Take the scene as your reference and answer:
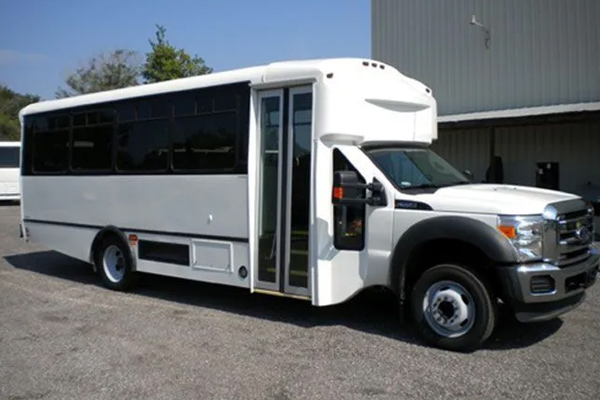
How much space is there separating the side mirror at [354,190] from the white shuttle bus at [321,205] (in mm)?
13

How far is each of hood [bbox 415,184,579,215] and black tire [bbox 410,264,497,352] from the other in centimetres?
59

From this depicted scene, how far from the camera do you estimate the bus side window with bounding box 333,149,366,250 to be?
6.41 m

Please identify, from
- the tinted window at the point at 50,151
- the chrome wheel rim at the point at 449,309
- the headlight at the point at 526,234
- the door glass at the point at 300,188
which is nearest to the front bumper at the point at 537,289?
the headlight at the point at 526,234

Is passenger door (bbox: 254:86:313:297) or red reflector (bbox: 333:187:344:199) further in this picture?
passenger door (bbox: 254:86:313:297)

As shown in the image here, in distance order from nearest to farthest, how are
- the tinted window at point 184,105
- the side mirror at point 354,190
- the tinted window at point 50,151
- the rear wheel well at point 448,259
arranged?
1. the rear wheel well at point 448,259
2. the side mirror at point 354,190
3. the tinted window at point 184,105
4. the tinted window at point 50,151

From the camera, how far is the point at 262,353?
5.91 meters

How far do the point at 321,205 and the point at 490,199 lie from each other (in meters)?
1.74

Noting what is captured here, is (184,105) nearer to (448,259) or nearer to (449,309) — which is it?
(448,259)

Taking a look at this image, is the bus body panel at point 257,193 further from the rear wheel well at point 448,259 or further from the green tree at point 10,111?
the green tree at point 10,111

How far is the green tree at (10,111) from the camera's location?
55.7 metres

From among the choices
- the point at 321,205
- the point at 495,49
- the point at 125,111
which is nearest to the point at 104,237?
the point at 125,111

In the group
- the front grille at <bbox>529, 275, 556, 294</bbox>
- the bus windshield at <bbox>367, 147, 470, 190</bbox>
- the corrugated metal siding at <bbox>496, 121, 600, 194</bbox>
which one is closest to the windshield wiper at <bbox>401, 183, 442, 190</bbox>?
the bus windshield at <bbox>367, 147, 470, 190</bbox>

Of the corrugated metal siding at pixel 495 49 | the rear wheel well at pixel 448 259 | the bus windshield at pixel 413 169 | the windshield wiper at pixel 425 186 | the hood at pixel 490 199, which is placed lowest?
the rear wheel well at pixel 448 259

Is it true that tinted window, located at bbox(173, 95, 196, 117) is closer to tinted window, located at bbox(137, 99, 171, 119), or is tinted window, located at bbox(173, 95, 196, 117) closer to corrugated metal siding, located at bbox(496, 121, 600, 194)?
tinted window, located at bbox(137, 99, 171, 119)
